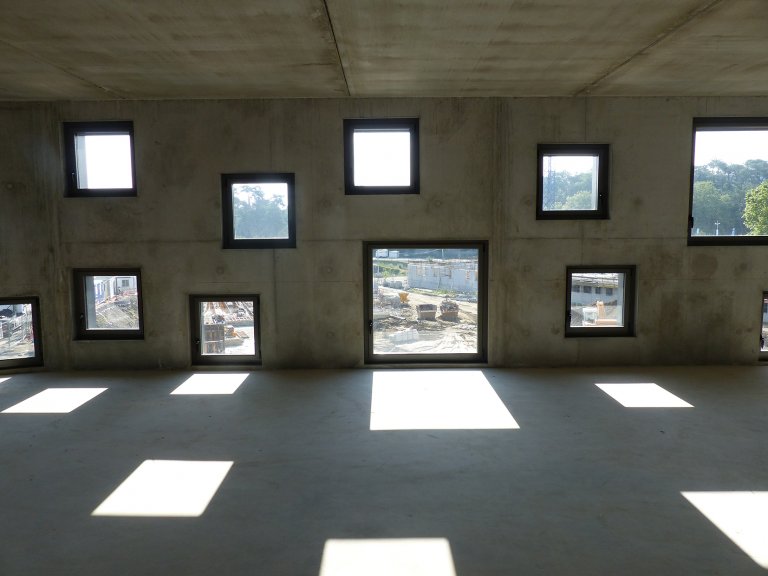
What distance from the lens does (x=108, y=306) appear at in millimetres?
5852

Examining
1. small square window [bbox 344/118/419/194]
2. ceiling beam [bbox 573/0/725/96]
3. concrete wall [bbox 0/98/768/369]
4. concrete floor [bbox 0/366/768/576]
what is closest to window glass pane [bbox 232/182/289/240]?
concrete wall [bbox 0/98/768/369]

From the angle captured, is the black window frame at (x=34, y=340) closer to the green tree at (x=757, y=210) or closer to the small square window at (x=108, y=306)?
the small square window at (x=108, y=306)

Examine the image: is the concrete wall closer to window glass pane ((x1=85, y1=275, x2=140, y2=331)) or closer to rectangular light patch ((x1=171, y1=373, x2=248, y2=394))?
window glass pane ((x1=85, y1=275, x2=140, y2=331))

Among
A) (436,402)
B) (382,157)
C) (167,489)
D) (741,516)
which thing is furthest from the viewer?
(382,157)

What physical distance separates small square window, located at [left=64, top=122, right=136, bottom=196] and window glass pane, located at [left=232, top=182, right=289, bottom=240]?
1190 mm

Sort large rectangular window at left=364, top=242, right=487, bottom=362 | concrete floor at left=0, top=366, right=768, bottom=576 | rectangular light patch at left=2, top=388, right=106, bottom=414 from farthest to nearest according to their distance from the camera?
large rectangular window at left=364, top=242, right=487, bottom=362 < rectangular light patch at left=2, top=388, right=106, bottom=414 < concrete floor at left=0, top=366, right=768, bottom=576

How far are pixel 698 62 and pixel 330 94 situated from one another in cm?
340

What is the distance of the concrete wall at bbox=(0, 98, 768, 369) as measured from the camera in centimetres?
560

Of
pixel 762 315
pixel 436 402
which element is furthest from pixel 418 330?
pixel 762 315

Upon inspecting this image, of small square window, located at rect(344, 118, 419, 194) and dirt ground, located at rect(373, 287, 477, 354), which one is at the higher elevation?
small square window, located at rect(344, 118, 419, 194)

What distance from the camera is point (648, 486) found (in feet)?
9.96

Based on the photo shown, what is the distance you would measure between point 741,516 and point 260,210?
495 centimetres

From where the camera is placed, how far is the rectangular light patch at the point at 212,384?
506cm

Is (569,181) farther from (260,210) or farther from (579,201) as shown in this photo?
(260,210)
